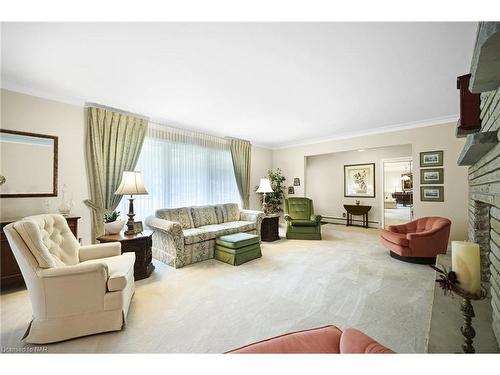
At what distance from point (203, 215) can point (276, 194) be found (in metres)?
2.68

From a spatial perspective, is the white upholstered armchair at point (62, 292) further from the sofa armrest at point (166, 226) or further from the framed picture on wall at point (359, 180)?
the framed picture on wall at point (359, 180)

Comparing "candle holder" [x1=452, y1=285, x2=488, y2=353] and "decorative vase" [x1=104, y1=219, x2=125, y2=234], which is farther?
"decorative vase" [x1=104, y1=219, x2=125, y2=234]

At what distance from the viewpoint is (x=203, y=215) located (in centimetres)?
421

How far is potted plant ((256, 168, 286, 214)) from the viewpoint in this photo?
6172 mm

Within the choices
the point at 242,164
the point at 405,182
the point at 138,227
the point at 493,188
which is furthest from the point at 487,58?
the point at 405,182

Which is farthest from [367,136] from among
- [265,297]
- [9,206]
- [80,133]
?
[9,206]

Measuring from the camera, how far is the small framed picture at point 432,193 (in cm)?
405

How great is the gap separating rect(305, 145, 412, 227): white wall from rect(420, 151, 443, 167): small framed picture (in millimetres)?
1849

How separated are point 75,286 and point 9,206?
1.88 metres

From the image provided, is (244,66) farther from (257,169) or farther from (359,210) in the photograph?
(359,210)

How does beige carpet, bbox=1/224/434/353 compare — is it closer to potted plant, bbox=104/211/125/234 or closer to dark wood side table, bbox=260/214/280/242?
potted plant, bbox=104/211/125/234

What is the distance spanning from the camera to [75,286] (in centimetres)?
168

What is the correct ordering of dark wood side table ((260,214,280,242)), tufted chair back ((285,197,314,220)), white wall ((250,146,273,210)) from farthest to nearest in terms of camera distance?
white wall ((250,146,273,210)) → tufted chair back ((285,197,314,220)) → dark wood side table ((260,214,280,242))

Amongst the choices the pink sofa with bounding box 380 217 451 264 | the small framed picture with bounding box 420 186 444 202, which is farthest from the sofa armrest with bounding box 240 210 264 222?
the small framed picture with bounding box 420 186 444 202
